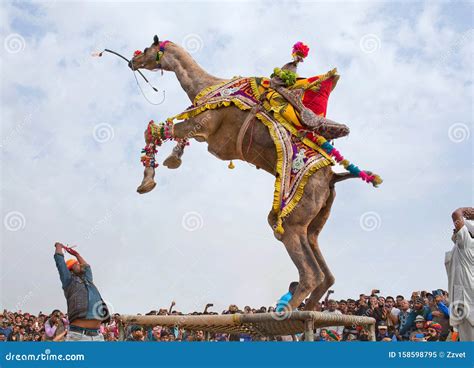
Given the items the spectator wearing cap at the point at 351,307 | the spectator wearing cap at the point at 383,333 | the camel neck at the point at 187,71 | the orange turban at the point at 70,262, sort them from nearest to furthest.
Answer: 1. the camel neck at the point at 187,71
2. the orange turban at the point at 70,262
3. the spectator wearing cap at the point at 383,333
4. the spectator wearing cap at the point at 351,307

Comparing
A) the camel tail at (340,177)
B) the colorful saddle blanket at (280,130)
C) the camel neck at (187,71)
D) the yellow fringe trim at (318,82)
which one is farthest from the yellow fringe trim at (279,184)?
the camel neck at (187,71)

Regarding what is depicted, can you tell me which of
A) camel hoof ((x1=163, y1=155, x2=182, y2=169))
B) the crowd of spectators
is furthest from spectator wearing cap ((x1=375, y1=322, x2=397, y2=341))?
camel hoof ((x1=163, y1=155, x2=182, y2=169))

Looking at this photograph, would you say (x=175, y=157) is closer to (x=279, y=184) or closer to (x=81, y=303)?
(x=279, y=184)

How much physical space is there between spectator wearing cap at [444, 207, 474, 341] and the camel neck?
11.8 feet

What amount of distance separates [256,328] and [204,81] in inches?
126

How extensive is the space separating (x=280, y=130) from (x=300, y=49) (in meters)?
1.14

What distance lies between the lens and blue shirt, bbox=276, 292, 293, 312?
6793 mm

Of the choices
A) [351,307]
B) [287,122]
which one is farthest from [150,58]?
[351,307]

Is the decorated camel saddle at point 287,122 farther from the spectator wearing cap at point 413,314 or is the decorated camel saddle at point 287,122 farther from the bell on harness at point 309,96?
the spectator wearing cap at point 413,314

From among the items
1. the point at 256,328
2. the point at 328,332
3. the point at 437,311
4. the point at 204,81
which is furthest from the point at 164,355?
the point at 437,311

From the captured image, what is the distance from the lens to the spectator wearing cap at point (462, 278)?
7.60 meters

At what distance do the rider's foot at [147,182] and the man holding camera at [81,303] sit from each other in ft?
5.20

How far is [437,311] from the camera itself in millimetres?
9898

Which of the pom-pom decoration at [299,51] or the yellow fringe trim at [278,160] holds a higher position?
the pom-pom decoration at [299,51]
